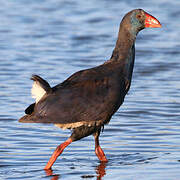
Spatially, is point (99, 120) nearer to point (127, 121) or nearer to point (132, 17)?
point (132, 17)

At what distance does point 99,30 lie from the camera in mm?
14484

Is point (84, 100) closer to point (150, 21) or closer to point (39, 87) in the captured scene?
point (39, 87)

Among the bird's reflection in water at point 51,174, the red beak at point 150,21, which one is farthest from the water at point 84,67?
the red beak at point 150,21

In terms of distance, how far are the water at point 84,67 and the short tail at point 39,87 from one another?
29.2 inches

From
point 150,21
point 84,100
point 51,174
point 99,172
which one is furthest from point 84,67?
point 51,174

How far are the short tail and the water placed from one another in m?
0.74

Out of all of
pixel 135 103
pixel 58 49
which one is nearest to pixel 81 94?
pixel 135 103

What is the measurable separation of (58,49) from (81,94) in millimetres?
6370

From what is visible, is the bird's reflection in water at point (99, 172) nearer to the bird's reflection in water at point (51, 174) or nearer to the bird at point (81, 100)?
the bird's reflection in water at point (51, 174)

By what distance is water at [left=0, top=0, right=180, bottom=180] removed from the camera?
6418 millimetres

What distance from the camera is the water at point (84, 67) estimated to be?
6418 mm

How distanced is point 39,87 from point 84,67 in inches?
197

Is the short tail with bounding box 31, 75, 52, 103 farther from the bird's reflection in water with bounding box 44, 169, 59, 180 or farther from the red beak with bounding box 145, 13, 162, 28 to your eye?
the red beak with bounding box 145, 13, 162, 28

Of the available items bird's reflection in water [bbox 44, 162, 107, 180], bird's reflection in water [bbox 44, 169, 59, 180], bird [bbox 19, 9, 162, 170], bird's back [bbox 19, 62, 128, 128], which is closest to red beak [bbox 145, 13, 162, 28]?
bird [bbox 19, 9, 162, 170]
